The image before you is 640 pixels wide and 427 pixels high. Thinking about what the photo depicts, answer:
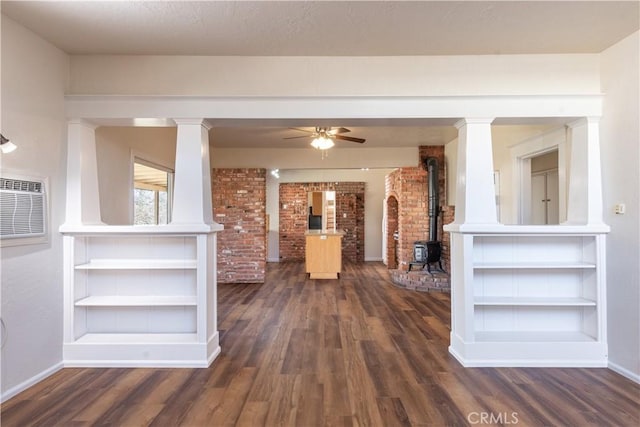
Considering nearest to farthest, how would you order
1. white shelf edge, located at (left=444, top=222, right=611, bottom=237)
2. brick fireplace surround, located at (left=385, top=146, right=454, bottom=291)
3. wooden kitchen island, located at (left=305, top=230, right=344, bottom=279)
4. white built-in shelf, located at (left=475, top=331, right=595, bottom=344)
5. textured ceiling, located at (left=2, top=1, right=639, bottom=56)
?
textured ceiling, located at (left=2, top=1, right=639, bottom=56) → white shelf edge, located at (left=444, top=222, right=611, bottom=237) → white built-in shelf, located at (left=475, top=331, right=595, bottom=344) → brick fireplace surround, located at (left=385, top=146, right=454, bottom=291) → wooden kitchen island, located at (left=305, top=230, right=344, bottom=279)

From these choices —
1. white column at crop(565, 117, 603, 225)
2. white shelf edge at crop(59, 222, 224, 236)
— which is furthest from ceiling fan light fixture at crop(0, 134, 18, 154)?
white column at crop(565, 117, 603, 225)

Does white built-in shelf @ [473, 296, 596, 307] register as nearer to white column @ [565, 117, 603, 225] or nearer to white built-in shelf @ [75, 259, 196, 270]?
white column @ [565, 117, 603, 225]

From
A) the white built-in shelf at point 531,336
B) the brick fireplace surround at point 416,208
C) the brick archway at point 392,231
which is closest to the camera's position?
the white built-in shelf at point 531,336

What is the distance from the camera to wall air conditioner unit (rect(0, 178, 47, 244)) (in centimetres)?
225

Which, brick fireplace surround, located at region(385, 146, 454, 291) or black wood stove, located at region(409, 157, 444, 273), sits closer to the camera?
black wood stove, located at region(409, 157, 444, 273)

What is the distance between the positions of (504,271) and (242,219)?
478 centimetres

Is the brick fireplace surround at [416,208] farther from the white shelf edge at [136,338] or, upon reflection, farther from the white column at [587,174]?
the white shelf edge at [136,338]

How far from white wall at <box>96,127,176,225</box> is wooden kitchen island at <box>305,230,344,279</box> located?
3.63m

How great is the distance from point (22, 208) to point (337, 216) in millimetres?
7667

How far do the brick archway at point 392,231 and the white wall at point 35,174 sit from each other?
22.3ft

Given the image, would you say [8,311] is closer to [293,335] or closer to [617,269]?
[293,335]

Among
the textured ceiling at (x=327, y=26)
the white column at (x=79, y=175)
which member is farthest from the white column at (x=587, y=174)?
the white column at (x=79, y=175)

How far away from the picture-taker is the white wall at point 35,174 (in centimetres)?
229

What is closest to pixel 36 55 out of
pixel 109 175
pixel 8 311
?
pixel 109 175
